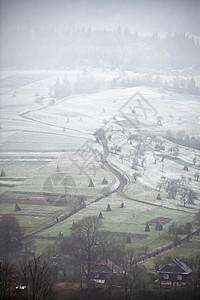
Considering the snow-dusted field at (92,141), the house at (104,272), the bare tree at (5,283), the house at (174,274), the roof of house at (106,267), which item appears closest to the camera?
the bare tree at (5,283)

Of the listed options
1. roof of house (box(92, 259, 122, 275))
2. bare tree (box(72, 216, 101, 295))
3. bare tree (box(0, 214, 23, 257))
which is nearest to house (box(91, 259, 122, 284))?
roof of house (box(92, 259, 122, 275))

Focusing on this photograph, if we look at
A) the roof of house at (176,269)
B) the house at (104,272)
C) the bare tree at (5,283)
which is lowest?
the house at (104,272)

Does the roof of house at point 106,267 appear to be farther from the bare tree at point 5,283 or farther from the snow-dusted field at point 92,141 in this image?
the snow-dusted field at point 92,141

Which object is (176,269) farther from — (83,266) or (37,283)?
(37,283)

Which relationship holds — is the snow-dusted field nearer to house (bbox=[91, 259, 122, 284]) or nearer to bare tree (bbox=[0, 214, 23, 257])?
bare tree (bbox=[0, 214, 23, 257])

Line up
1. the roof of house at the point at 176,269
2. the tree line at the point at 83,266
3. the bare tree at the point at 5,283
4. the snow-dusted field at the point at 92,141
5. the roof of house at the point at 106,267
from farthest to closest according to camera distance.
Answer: the snow-dusted field at the point at 92,141 → the roof of house at the point at 106,267 → the roof of house at the point at 176,269 → the tree line at the point at 83,266 → the bare tree at the point at 5,283

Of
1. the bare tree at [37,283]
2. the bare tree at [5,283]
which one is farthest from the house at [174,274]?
the bare tree at [5,283]

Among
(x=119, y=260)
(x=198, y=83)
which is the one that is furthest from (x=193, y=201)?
(x=198, y=83)

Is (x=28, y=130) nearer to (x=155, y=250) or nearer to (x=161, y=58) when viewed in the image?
(x=155, y=250)
